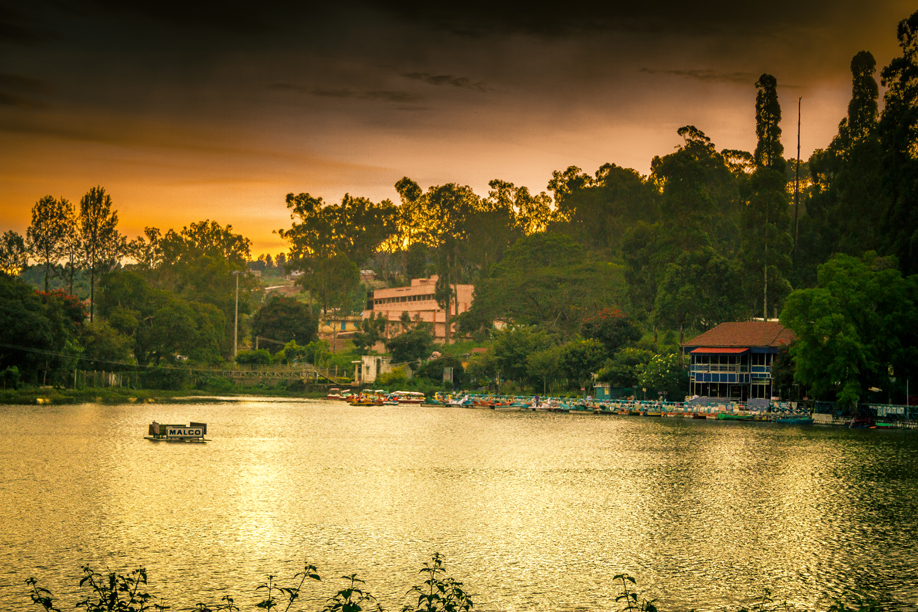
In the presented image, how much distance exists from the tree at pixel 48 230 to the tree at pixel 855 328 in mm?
86693

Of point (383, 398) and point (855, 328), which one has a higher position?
point (855, 328)

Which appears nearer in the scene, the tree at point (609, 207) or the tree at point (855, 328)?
the tree at point (855, 328)

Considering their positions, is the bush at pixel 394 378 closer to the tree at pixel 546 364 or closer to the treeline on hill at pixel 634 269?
the treeline on hill at pixel 634 269

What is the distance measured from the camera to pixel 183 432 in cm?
5038

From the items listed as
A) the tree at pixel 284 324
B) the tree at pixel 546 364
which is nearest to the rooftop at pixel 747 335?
the tree at pixel 546 364

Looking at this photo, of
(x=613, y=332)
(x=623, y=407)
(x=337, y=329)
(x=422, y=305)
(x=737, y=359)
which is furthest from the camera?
(x=337, y=329)

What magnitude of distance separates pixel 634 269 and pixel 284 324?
50589 mm

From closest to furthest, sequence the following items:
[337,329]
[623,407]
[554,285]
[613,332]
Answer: [623,407]
[613,332]
[554,285]
[337,329]

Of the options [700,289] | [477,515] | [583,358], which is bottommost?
[477,515]

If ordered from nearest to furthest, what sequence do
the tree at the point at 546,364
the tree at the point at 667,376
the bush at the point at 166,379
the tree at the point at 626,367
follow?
the tree at the point at 667,376 → the tree at the point at 626,367 → the tree at the point at 546,364 → the bush at the point at 166,379

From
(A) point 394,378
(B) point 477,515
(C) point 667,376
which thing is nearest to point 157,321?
(A) point 394,378

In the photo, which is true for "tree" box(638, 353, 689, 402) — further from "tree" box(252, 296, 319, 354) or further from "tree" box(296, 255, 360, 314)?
"tree" box(296, 255, 360, 314)

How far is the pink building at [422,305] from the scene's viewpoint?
13088cm

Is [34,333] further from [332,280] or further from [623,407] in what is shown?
[332,280]
